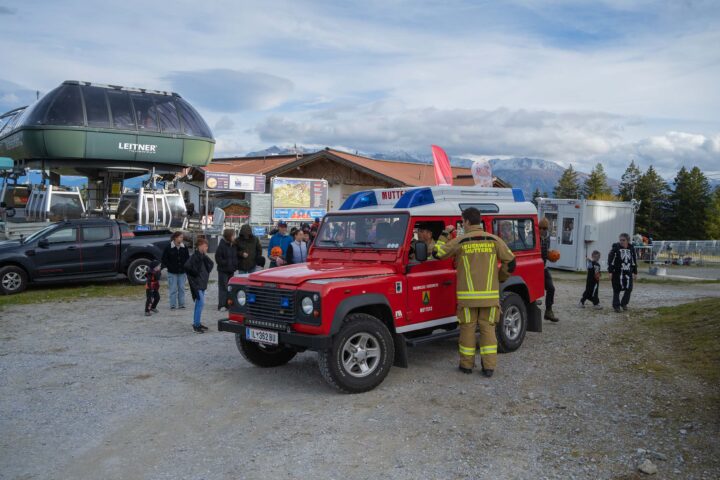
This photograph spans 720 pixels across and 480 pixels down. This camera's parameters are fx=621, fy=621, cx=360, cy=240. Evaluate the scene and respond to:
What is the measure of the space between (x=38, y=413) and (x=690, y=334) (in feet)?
28.9

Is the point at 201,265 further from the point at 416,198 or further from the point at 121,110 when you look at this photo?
the point at 121,110

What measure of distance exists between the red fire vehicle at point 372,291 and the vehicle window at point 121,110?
16078 mm

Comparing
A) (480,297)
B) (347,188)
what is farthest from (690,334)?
(347,188)

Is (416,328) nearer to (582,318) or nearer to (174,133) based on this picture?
(582,318)

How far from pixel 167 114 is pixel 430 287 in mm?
18647

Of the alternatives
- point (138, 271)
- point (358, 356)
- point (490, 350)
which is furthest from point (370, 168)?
point (358, 356)

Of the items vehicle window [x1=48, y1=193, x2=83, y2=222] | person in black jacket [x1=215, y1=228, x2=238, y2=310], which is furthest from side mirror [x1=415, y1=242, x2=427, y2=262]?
vehicle window [x1=48, y1=193, x2=83, y2=222]

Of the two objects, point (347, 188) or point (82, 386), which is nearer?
point (82, 386)

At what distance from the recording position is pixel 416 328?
7.36 metres

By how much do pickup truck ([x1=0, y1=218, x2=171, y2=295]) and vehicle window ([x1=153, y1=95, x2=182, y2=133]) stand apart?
822 centimetres

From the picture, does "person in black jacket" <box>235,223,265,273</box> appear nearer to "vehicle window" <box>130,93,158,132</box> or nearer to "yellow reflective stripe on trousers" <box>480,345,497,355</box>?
"yellow reflective stripe on trousers" <box>480,345,497,355</box>

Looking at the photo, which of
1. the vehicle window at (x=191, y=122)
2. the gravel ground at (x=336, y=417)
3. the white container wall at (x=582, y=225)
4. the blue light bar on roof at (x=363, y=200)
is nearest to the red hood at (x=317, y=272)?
the gravel ground at (x=336, y=417)

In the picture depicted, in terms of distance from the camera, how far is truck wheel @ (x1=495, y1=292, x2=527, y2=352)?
8461mm

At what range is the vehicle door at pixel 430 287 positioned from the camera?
734 centimetres
